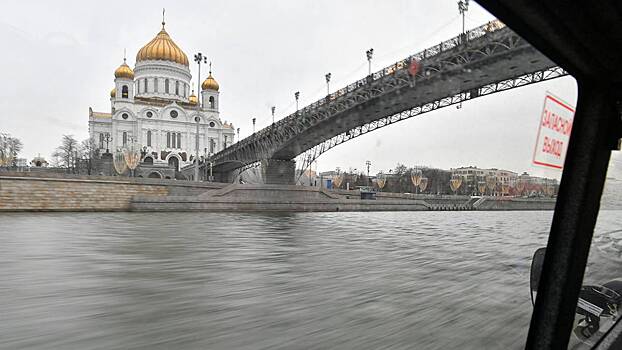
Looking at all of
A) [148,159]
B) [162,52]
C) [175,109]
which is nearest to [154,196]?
[148,159]

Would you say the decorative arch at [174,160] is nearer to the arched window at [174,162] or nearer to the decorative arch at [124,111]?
the arched window at [174,162]

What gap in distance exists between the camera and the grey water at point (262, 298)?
7.80 feet

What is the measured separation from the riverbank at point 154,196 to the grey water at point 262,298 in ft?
23.9

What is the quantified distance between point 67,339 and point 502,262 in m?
5.72

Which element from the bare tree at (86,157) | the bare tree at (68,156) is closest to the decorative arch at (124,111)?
the bare tree at (86,157)

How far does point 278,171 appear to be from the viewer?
115 feet

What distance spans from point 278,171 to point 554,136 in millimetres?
33636

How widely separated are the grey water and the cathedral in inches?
1987

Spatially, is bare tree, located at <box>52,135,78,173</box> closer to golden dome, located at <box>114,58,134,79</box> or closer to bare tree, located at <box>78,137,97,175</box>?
bare tree, located at <box>78,137,97,175</box>

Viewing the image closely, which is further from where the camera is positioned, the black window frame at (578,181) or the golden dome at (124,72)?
the golden dome at (124,72)

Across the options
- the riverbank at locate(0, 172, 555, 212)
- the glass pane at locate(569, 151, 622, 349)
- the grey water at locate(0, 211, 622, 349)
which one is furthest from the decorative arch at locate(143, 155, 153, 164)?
the glass pane at locate(569, 151, 622, 349)

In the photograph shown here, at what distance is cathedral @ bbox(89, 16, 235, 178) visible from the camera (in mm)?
55344

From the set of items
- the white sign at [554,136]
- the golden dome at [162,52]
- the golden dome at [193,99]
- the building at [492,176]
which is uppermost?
the golden dome at [162,52]

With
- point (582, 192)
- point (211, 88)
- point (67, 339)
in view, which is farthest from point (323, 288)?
point (211, 88)
